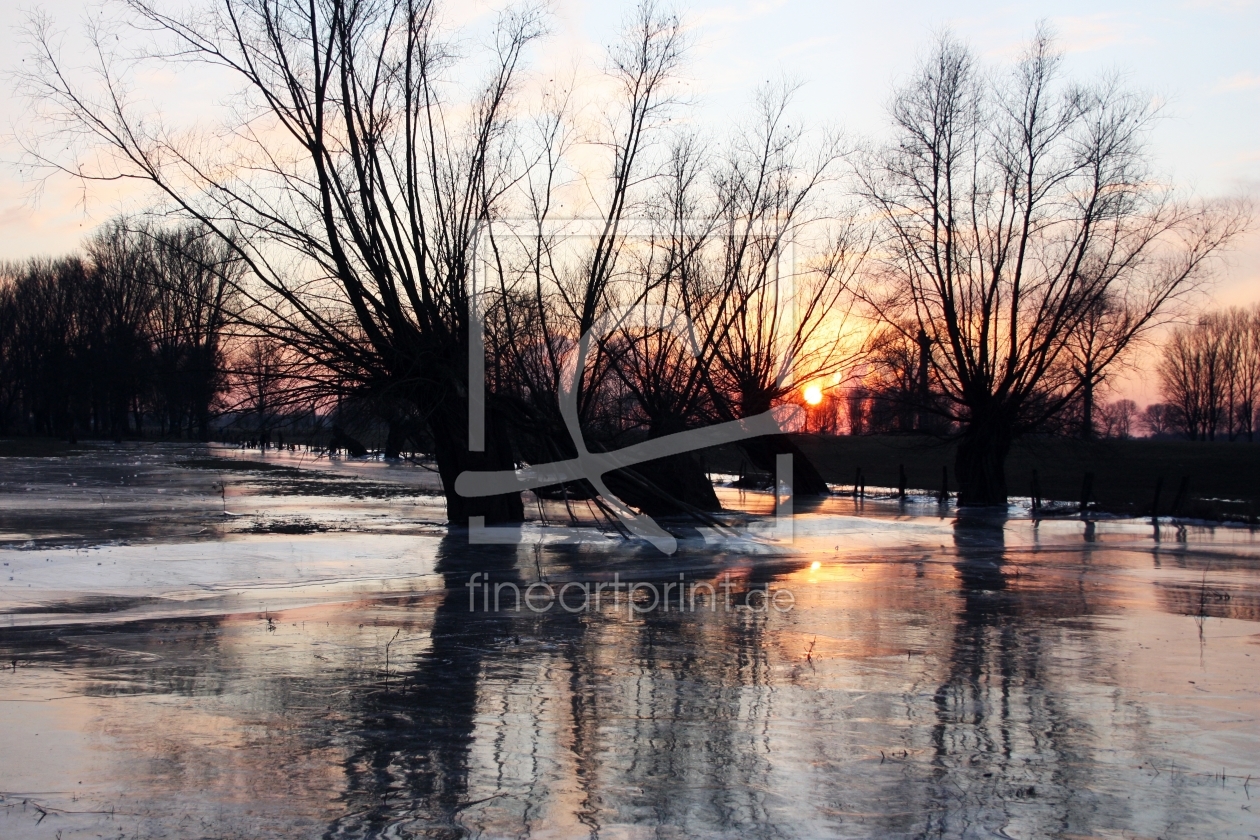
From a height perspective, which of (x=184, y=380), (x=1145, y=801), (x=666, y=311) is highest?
(x=666, y=311)

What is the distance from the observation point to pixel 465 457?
21938mm

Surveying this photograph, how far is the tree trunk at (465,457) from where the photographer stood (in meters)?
21.6

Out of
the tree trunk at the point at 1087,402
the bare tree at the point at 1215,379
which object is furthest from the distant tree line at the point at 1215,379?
the tree trunk at the point at 1087,402

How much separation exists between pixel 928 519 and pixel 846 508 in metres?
4.22

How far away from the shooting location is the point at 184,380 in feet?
64.2

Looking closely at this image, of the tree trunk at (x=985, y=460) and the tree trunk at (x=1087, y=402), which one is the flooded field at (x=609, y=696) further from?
the tree trunk at (x=985, y=460)

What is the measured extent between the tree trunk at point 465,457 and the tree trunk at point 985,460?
1853 centimetres

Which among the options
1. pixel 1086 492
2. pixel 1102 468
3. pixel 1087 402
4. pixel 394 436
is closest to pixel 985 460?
pixel 1086 492

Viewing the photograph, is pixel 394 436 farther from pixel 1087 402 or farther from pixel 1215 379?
pixel 1215 379

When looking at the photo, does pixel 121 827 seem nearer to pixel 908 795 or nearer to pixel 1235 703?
pixel 908 795

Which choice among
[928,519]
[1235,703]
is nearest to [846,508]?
[928,519]

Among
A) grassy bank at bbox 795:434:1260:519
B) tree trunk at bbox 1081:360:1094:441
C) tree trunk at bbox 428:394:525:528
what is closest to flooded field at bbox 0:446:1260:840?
tree trunk at bbox 428:394:525:528

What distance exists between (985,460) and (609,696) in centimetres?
2995

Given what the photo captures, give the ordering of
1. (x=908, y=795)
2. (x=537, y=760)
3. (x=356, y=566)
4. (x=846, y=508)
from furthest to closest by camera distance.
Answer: (x=846, y=508) < (x=356, y=566) < (x=537, y=760) < (x=908, y=795)
